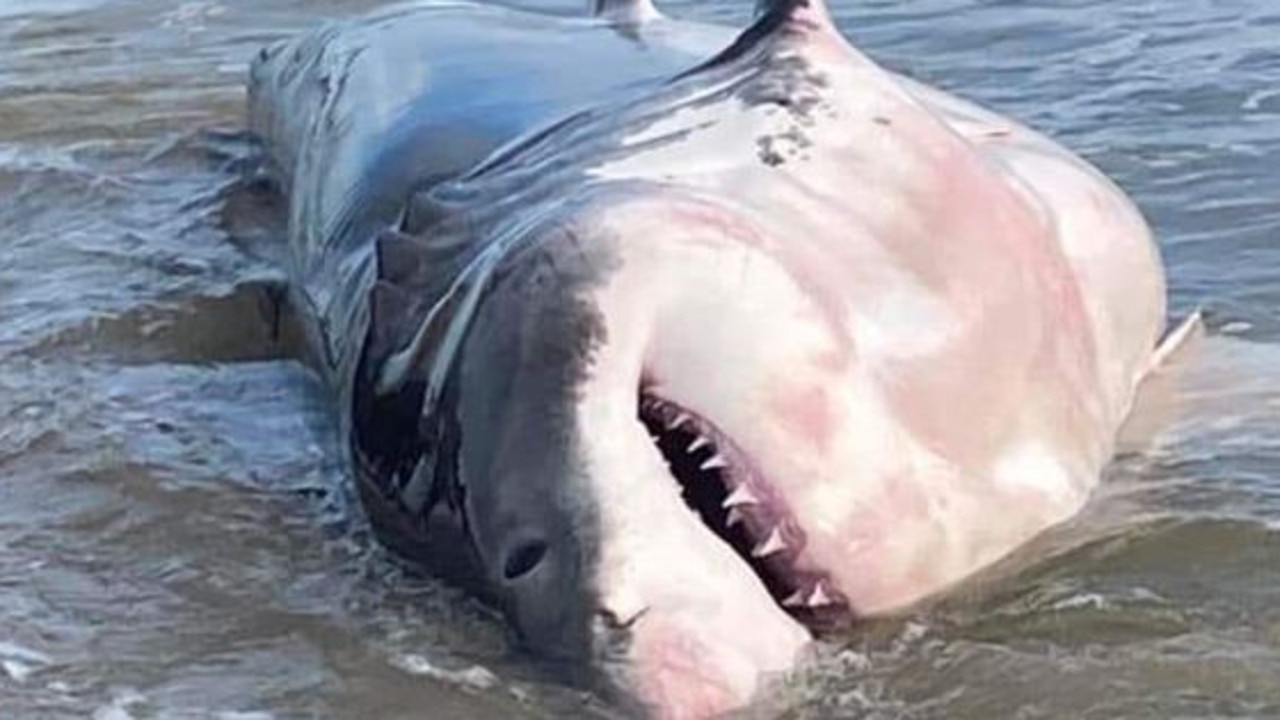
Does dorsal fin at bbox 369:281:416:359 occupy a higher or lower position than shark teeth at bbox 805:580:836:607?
higher

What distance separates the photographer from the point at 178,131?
8.16 meters

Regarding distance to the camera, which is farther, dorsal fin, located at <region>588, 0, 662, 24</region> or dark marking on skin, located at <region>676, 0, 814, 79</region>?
dorsal fin, located at <region>588, 0, 662, 24</region>

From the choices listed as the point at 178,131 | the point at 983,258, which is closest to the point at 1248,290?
the point at 983,258

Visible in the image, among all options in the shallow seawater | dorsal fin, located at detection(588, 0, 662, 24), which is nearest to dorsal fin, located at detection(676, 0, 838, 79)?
the shallow seawater

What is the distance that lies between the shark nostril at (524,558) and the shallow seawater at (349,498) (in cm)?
15

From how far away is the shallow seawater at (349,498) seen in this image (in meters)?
3.62

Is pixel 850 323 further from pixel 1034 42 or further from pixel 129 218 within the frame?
pixel 1034 42

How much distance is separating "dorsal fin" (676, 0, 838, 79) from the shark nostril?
102 cm

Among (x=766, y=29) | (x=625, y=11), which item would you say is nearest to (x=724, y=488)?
(x=766, y=29)

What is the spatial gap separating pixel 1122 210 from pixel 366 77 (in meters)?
1.64

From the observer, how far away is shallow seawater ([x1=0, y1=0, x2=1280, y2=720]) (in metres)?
3.62

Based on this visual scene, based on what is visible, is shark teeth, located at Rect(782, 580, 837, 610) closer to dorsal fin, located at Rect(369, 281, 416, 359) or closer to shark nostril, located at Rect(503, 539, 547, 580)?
shark nostril, located at Rect(503, 539, 547, 580)

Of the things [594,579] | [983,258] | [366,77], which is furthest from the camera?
[366,77]

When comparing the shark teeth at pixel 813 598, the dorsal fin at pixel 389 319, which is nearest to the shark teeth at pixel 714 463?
the shark teeth at pixel 813 598
